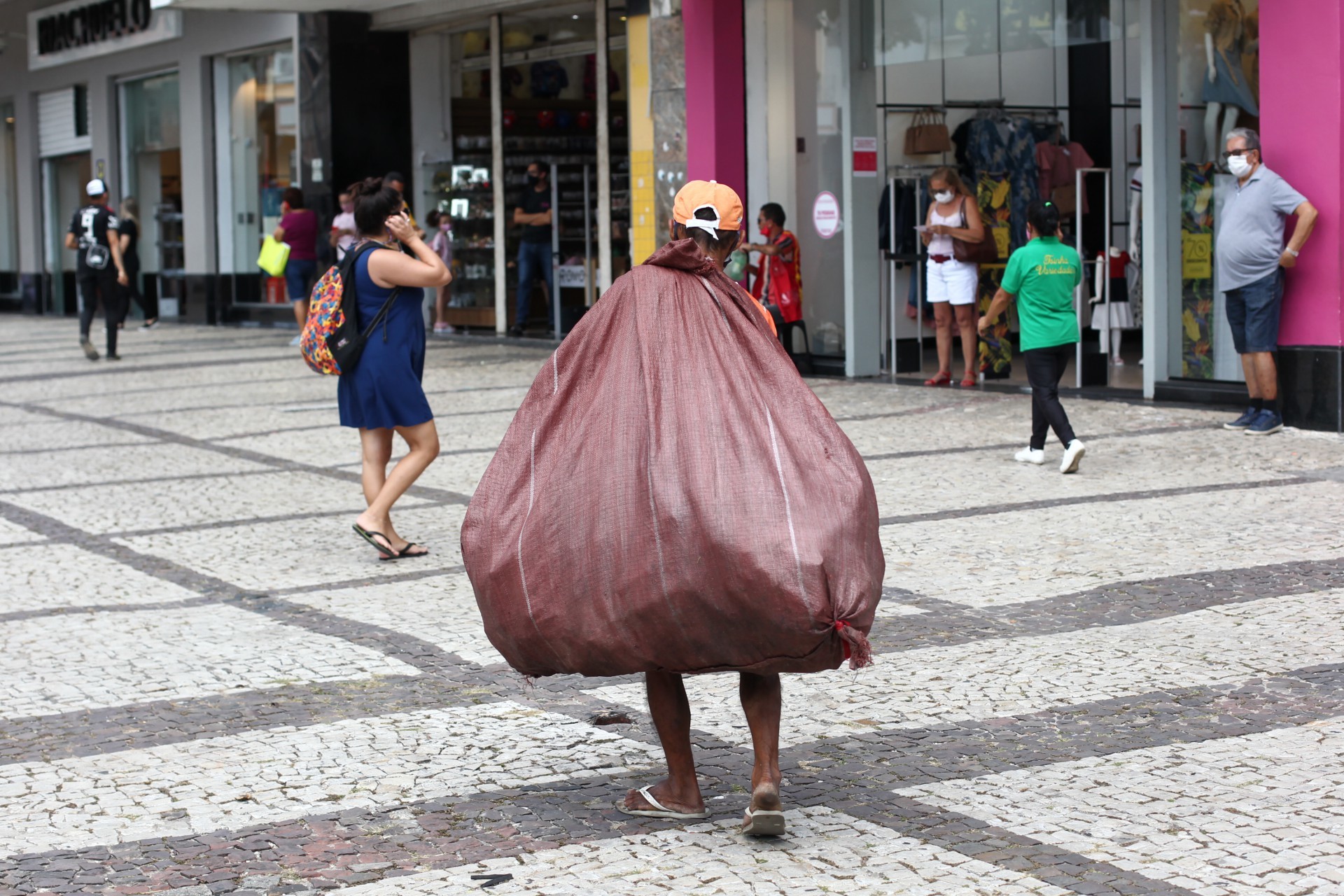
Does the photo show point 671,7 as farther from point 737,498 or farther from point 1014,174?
point 737,498

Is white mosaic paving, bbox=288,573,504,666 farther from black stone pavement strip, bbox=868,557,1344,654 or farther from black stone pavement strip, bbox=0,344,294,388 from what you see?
black stone pavement strip, bbox=0,344,294,388

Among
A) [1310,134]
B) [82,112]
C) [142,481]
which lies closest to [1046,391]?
[1310,134]

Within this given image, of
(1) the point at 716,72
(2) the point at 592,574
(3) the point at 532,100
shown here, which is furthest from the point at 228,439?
(3) the point at 532,100

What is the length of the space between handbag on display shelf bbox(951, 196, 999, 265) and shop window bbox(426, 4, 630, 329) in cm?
638

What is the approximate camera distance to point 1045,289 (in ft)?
32.0

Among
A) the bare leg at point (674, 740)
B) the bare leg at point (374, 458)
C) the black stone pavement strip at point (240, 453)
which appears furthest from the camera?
the black stone pavement strip at point (240, 453)

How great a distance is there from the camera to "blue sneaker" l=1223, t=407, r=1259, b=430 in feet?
35.3

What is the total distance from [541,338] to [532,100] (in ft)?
9.92

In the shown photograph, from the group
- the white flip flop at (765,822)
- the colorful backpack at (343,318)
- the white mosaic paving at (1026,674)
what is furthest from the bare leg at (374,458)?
the white flip flop at (765,822)

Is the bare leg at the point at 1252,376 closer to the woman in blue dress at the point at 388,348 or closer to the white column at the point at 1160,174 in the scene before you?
the white column at the point at 1160,174

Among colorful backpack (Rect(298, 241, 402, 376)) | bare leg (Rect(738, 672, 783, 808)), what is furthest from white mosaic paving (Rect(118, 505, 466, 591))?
bare leg (Rect(738, 672, 783, 808))

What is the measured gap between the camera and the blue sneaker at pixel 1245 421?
1077 cm

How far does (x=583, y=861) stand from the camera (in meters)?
3.80

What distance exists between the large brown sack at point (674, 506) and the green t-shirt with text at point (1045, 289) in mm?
5899
